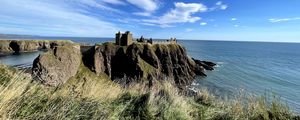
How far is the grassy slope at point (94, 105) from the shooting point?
438 cm

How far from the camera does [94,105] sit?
Answer: 5.79m

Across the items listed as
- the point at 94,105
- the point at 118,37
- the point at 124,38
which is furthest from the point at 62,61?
the point at 94,105

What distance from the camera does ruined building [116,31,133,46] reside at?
60897mm

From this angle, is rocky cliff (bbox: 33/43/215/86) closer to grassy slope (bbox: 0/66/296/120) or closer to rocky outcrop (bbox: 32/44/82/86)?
rocky outcrop (bbox: 32/44/82/86)

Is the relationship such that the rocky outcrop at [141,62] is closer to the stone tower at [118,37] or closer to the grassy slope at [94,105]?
the stone tower at [118,37]

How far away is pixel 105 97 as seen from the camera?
702 cm

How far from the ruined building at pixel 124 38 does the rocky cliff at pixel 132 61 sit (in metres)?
2.16

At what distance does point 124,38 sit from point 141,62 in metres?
8.88

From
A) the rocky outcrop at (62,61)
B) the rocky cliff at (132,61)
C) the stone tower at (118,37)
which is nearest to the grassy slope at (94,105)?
the rocky outcrop at (62,61)

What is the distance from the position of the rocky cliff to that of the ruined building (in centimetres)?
216

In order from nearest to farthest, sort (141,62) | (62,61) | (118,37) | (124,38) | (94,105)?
(94,105), (62,61), (141,62), (124,38), (118,37)

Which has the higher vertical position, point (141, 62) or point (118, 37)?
point (118, 37)

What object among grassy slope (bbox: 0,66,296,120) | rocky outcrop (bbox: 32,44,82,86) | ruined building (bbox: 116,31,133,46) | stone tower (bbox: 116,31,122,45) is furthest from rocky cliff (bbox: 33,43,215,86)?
grassy slope (bbox: 0,66,296,120)

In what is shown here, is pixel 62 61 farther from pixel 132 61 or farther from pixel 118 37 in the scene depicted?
pixel 118 37
